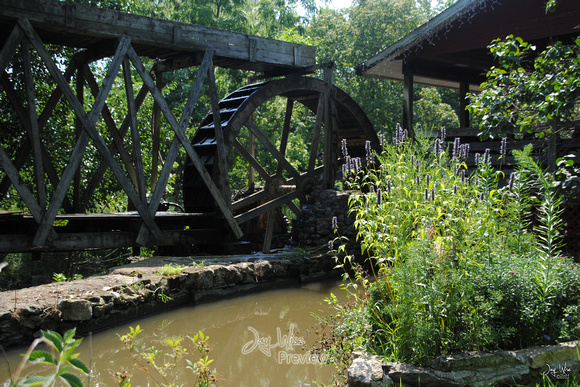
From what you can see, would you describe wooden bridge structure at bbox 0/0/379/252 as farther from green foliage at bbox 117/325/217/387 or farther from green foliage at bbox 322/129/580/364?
green foliage at bbox 322/129/580/364

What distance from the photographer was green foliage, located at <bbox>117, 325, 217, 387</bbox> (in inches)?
102

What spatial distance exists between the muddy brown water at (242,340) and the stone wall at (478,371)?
779 mm

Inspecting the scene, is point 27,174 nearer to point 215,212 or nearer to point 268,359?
point 215,212

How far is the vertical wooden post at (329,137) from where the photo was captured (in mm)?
10461

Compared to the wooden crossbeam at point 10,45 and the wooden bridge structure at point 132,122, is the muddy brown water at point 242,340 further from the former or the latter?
the wooden crossbeam at point 10,45

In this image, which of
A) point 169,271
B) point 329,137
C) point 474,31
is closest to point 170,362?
point 169,271

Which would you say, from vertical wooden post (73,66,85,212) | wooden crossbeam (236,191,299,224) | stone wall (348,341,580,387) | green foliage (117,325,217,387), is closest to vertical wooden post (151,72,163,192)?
vertical wooden post (73,66,85,212)

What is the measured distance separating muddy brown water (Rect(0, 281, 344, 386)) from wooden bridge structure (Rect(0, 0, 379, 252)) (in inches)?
81.9

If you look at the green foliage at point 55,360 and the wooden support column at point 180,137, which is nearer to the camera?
the green foliage at point 55,360

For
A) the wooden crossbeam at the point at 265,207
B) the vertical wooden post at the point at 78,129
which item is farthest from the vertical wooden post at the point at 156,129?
the wooden crossbeam at the point at 265,207

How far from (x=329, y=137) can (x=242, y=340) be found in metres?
6.04

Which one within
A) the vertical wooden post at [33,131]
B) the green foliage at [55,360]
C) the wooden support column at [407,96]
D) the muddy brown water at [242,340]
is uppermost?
the wooden support column at [407,96]

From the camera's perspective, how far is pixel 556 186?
186 inches

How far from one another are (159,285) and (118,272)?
57 centimetres
